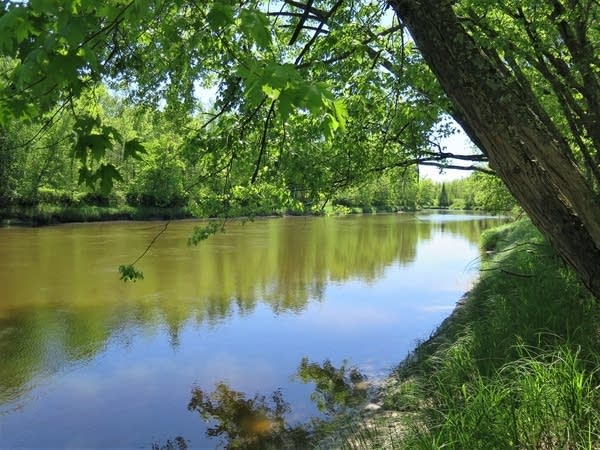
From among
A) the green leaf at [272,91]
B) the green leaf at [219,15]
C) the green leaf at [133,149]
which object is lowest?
the green leaf at [133,149]

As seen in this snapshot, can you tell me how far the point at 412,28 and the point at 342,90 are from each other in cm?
339

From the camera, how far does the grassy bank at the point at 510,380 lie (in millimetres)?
3307

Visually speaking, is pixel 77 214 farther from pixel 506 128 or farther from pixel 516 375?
pixel 506 128

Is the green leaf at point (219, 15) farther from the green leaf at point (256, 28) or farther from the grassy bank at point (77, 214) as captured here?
the grassy bank at point (77, 214)

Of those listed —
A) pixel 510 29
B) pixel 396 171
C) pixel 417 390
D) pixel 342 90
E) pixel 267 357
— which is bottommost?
pixel 267 357

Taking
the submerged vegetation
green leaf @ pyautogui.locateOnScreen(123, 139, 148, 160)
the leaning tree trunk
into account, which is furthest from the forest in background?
the submerged vegetation

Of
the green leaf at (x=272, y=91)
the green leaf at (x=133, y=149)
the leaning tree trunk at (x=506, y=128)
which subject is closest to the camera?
the green leaf at (x=272, y=91)

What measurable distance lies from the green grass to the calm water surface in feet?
6.82

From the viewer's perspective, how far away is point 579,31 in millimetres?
6621

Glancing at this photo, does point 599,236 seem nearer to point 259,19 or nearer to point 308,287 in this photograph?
point 259,19

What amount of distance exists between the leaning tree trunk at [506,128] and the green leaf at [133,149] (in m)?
1.47

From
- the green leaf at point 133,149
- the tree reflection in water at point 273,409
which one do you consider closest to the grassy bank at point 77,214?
the tree reflection in water at point 273,409

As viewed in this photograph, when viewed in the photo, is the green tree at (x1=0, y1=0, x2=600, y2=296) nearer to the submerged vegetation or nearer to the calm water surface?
the submerged vegetation

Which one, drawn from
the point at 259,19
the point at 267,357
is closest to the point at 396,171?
the point at 267,357
